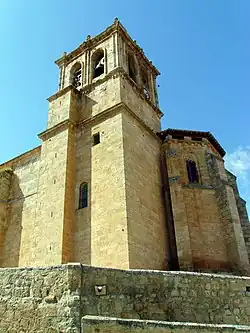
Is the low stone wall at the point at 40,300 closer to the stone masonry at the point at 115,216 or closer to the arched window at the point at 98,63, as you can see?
the stone masonry at the point at 115,216

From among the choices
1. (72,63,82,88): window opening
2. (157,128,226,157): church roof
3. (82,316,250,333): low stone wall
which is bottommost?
→ (82,316,250,333): low stone wall

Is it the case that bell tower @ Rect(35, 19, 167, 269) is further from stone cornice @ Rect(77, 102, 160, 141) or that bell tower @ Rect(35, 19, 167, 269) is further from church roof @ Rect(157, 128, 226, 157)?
church roof @ Rect(157, 128, 226, 157)

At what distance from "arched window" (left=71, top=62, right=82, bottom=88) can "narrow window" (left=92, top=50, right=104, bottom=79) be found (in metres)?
1.17

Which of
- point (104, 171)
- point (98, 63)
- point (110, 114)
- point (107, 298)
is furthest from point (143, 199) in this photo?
point (98, 63)

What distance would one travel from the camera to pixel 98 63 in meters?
21.7

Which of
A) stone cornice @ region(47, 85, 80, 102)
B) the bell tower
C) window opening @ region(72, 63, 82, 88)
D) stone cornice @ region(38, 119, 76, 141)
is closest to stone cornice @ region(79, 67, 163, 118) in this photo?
the bell tower

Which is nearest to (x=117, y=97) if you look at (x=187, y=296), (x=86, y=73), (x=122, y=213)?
(x=86, y=73)

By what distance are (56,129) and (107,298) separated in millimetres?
12640

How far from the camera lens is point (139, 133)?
57.6 feet

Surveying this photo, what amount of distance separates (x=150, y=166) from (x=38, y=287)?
1097 cm

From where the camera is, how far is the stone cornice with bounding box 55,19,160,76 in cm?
2133

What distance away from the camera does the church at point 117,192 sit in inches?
557

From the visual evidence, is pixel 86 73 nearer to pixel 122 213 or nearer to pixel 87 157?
pixel 87 157

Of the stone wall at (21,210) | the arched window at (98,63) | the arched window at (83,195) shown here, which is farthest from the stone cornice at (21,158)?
the arched window at (98,63)
